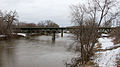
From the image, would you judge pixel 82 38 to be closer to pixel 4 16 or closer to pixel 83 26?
pixel 83 26

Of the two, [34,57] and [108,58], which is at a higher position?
[108,58]

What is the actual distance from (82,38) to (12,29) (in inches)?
1716

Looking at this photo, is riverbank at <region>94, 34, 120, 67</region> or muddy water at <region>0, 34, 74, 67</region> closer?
riverbank at <region>94, 34, 120, 67</region>

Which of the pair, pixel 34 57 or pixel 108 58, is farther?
pixel 34 57

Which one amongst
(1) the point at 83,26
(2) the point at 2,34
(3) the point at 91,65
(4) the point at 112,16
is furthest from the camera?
(2) the point at 2,34

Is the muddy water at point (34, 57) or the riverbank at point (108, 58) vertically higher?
the riverbank at point (108, 58)

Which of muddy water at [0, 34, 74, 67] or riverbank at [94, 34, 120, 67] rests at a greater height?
riverbank at [94, 34, 120, 67]

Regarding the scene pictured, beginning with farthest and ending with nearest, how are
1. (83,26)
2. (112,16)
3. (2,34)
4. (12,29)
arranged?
1. (12,29)
2. (2,34)
3. (83,26)
4. (112,16)

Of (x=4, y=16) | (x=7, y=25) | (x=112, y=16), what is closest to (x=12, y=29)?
(x=7, y=25)

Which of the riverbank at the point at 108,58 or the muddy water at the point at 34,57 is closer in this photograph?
the riverbank at the point at 108,58

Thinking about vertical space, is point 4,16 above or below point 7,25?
above

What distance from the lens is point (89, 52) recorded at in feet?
40.5

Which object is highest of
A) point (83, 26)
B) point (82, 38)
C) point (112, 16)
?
point (112, 16)

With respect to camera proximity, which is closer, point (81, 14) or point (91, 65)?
point (91, 65)
